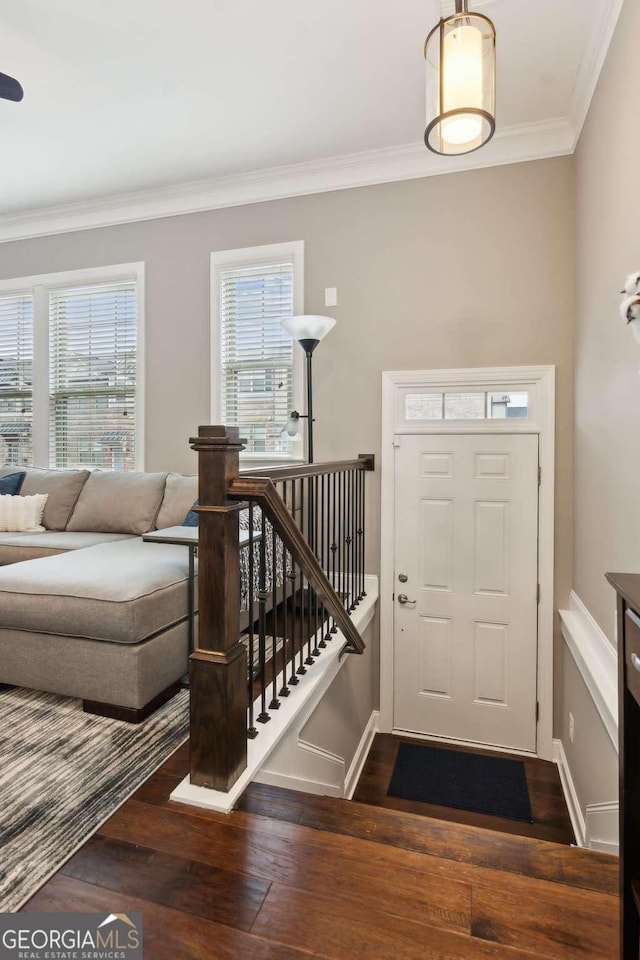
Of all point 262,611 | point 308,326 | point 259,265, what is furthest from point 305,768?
point 259,265

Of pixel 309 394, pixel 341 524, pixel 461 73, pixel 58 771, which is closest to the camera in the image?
pixel 461 73

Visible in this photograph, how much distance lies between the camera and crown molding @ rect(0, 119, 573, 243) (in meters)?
3.07

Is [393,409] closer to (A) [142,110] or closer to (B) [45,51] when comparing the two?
(A) [142,110]

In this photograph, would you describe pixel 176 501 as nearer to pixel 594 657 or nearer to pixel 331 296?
pixel 331 296

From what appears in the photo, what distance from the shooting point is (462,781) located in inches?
115

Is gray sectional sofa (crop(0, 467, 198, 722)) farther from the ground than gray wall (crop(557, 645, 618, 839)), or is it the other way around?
gray sectional sofa (crop(0, 467, 198, 722))

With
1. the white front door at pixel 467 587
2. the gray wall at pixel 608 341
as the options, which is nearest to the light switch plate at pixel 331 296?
the white front door at pixel 467 587

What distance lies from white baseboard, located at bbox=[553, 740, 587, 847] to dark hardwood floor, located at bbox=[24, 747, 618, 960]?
56.9 inches

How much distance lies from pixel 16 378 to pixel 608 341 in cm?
446

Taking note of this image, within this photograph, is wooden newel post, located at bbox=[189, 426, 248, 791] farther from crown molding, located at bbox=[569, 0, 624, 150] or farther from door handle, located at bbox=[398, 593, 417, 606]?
crown molding, located at bbox=[569, 0, 624, 150]

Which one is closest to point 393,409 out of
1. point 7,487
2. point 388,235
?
point 388,235

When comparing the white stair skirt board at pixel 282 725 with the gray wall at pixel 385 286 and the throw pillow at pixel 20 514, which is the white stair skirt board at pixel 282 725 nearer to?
the gray wall at pixel 385 286

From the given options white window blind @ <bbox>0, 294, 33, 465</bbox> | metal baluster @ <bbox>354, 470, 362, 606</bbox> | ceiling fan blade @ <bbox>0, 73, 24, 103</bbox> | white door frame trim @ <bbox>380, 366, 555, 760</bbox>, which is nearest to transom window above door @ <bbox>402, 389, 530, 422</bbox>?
white door frame trim @ <bbox>380, 366, 555, 760</bbox>

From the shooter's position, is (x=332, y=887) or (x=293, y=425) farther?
(x=293, y=425)
